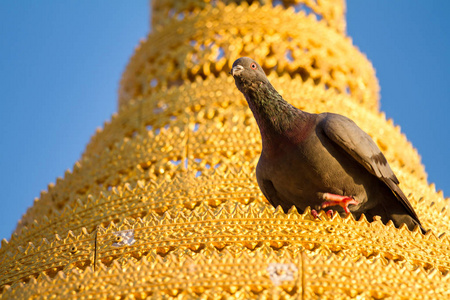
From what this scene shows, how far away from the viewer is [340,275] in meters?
5.73

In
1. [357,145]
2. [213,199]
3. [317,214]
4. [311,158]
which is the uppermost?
[213,199]

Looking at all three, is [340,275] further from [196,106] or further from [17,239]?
[196,106]

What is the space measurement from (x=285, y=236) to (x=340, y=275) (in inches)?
27.1

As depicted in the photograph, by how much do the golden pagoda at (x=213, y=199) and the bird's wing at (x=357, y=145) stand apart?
0.33 metres

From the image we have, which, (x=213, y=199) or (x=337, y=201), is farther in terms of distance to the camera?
(x=213, y=199)

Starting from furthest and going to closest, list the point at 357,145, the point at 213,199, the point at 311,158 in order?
the point at 213,199, the point at 357,145, the point at 311,158

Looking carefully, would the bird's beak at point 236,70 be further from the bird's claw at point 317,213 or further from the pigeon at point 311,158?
the bird's claw at point 317,213

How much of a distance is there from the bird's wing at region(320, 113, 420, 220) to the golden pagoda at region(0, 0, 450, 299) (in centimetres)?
33

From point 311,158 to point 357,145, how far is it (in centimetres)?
39

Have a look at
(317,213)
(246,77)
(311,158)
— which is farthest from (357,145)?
(246,77)

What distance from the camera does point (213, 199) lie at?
7684 mm

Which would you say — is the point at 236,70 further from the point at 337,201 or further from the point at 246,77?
the point at 337,201

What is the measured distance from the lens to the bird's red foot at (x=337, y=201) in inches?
244

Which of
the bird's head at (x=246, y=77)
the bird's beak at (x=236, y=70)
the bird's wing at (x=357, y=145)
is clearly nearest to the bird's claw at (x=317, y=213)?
the bird's wing at (x=357, y=145)
